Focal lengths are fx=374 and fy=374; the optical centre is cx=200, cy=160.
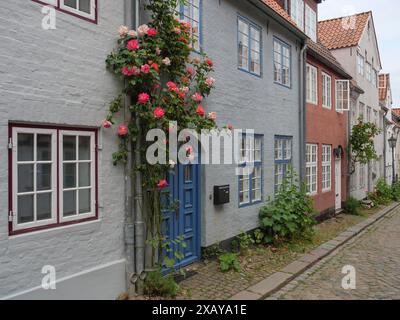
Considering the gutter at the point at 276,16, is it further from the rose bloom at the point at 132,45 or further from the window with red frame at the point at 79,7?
the window with red frame at the point at 79,7

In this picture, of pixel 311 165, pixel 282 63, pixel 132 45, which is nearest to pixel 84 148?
pixel 132 45

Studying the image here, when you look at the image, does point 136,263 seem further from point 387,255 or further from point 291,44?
point 291,44

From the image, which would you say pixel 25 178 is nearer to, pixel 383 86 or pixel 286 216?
pixel 286 216

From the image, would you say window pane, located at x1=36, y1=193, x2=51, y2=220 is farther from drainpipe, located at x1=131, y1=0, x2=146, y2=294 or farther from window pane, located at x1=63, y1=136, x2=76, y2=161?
drainpipe, located at x1=131, y1=0, x2=146, y2=294

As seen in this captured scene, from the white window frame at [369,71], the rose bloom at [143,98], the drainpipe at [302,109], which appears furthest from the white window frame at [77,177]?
the white window frame at [369,71]

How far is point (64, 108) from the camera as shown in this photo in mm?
4344

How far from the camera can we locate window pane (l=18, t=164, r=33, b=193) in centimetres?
399

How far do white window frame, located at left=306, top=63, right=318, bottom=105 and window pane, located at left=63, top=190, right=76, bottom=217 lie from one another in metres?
9.04

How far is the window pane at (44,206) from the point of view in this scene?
13.7 ft

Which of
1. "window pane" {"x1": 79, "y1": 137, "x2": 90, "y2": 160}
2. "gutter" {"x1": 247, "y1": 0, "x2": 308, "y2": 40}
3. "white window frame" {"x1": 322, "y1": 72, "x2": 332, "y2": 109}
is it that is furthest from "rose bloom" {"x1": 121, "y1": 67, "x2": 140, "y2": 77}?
"white window frame" {"x1": 322, "y1": 72, "x2": 332, "y2": 109}

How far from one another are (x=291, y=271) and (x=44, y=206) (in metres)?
4.58

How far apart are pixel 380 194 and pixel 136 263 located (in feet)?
59.6

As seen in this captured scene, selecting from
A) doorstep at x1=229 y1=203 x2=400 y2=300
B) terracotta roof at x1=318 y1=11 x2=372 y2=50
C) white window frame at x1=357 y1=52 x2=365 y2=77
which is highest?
terracotta roof at x1=318 y1=11 x2=372 y2=50

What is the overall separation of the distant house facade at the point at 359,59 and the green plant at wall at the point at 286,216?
869 centimetres
